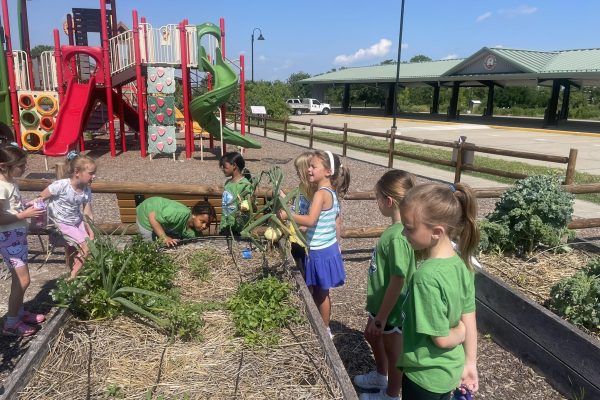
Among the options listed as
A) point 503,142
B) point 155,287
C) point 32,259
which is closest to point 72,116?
point 32,259

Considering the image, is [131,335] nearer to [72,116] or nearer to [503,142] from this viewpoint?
[72,116]

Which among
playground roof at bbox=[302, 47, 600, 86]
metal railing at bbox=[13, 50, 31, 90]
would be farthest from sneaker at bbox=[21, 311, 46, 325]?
playground roof at bbox=[302, 47, 600, 86]

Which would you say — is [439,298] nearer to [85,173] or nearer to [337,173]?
[337,173]

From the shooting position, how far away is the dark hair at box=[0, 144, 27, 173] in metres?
3.04

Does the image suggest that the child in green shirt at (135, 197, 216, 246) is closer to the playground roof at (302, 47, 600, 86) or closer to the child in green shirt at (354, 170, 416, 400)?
the child in green shirt at (354, 170, 416, 400)

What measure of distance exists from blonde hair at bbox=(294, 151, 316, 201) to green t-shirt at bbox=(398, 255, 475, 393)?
1.36 meters

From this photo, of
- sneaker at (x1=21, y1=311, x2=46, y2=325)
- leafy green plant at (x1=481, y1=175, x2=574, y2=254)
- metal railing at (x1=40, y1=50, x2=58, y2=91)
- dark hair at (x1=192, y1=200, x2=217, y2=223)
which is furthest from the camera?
metal railing at (x1=40, y1=50, x2=58, y2=91)

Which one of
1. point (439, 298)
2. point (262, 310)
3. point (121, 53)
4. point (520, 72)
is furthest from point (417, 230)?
point (520, 72)

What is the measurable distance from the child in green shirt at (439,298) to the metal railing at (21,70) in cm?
1396

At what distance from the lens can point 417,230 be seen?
1770 mm

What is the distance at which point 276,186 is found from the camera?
2.89 meters

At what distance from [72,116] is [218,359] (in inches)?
449

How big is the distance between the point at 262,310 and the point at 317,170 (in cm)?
96

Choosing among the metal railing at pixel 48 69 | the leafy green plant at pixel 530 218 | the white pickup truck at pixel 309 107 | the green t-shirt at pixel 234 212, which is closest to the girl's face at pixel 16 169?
the green t-shirt at pixel 234 212
